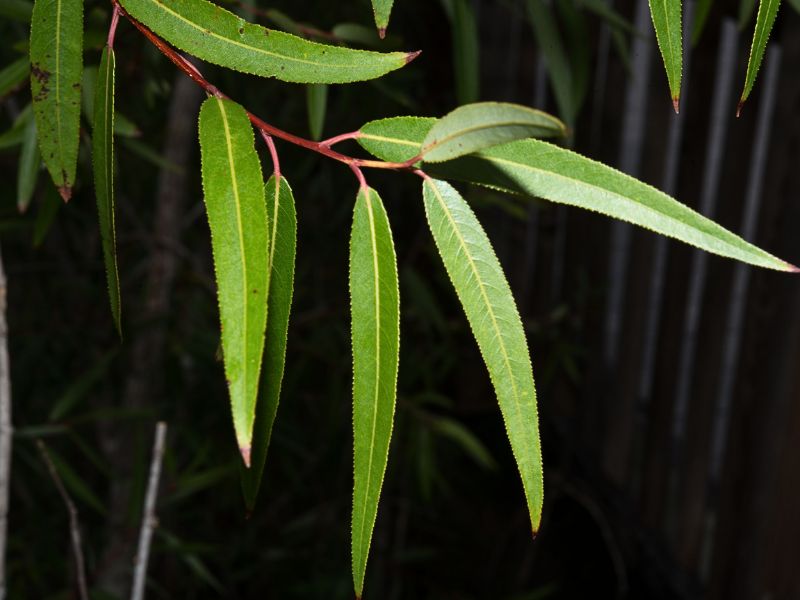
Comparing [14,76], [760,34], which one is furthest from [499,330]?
[14,76]

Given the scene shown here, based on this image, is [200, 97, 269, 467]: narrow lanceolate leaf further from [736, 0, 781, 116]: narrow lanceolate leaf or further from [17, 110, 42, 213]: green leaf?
[17, 110, 42, 213]: green leaf

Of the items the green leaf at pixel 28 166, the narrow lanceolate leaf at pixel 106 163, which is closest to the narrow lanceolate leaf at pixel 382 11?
the narrow lanceolate leaf at pixel 106 163

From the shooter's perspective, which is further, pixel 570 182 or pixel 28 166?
pixel 28 166

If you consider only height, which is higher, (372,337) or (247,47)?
(247,47)

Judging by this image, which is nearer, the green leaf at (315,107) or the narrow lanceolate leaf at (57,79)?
the narrow lanceolate leaf at (57,79)

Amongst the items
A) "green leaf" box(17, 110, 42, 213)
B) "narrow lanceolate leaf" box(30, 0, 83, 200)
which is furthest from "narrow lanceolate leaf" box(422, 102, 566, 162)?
"green leaf" box(17, 110, 42, 213)

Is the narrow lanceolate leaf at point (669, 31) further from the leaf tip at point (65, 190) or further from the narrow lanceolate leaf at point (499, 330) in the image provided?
the leaf tip at point (65, 190)

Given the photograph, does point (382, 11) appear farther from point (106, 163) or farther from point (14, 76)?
point (14, 76)
